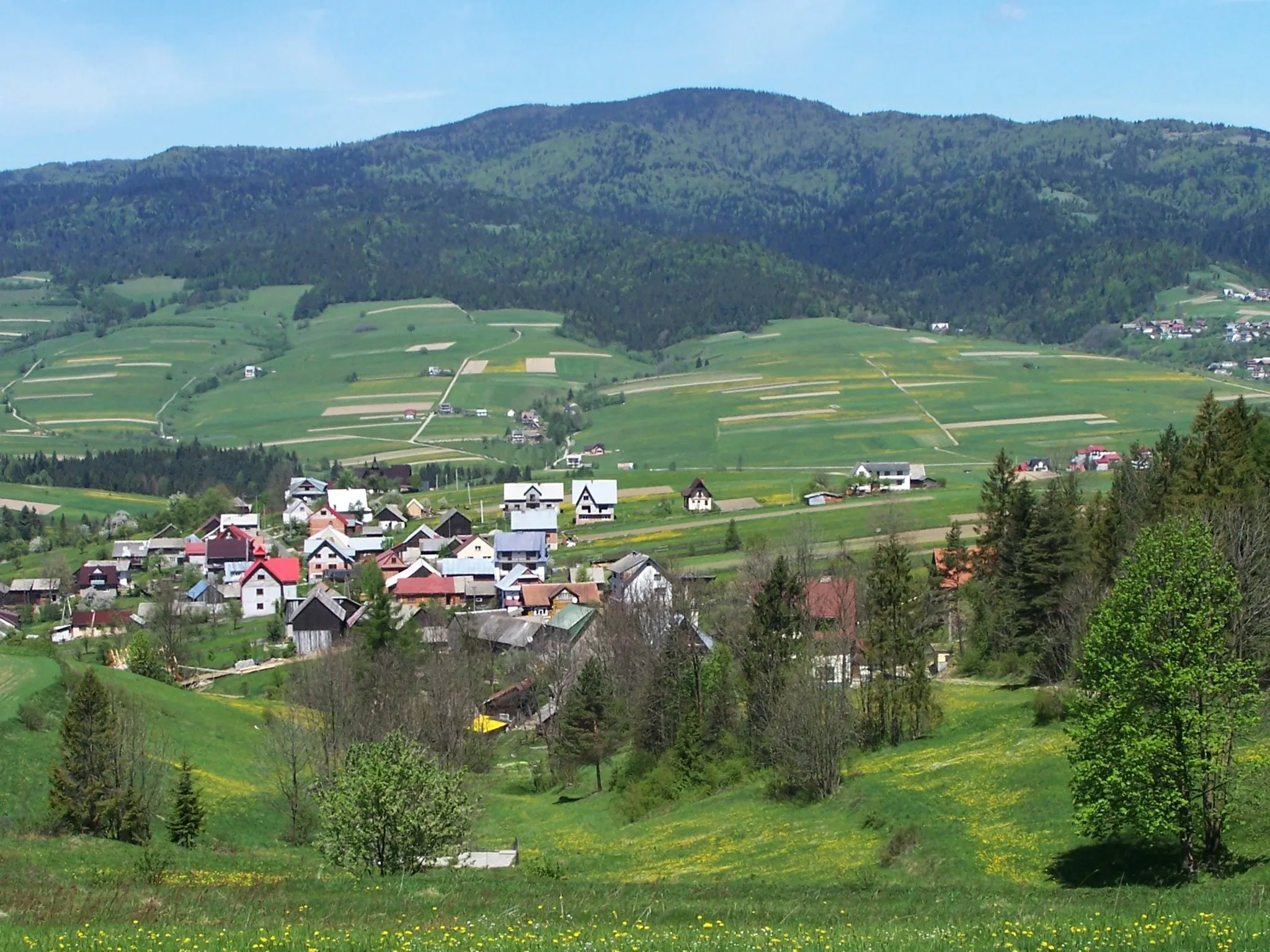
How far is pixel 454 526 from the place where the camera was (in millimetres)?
102438

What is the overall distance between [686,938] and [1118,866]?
1338 centimetres

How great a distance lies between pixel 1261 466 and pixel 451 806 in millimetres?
29072

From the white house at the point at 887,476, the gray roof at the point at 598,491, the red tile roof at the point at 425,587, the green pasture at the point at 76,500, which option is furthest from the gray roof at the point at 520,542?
the green pasture at the point at 76,500

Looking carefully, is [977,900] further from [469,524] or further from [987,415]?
[987,415]

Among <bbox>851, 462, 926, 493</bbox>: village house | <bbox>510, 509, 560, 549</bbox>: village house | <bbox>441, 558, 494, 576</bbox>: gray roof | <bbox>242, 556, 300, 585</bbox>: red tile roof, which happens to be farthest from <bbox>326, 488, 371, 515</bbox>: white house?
<bbox>851, 462, 926, 493</bbox>: village house

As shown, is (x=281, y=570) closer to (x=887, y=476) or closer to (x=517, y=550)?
(x=517, y=550)

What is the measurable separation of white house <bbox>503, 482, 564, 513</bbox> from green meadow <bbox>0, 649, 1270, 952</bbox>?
6103 centimetres

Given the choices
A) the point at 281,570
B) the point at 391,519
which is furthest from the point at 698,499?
Result: the point at 281,570

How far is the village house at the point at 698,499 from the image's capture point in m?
106

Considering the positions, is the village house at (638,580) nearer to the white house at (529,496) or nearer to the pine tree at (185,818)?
the pine tree at (185,818)

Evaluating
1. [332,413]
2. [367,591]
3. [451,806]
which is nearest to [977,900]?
[451,806]

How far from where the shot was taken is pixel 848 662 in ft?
154

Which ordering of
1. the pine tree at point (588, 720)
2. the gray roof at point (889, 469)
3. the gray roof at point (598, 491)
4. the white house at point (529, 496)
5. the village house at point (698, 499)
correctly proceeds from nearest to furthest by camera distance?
the pine tree at point (588, 720)
the village house at point (698, 499)
the gray roof at point (598, 491)
the white house at point (529, 496)
the gray roof at point (889, 469)

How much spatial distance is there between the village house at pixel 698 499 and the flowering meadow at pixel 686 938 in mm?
88783
